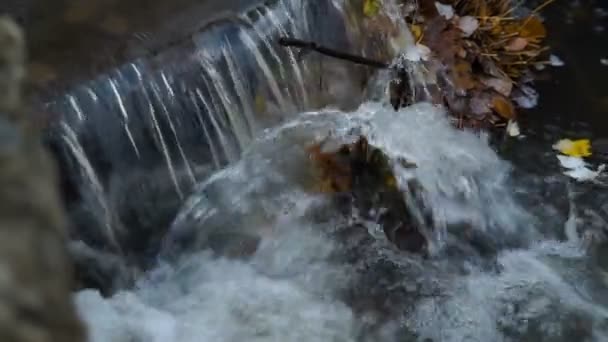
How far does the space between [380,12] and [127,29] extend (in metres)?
1.38

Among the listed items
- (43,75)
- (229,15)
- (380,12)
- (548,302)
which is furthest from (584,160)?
(43,75)

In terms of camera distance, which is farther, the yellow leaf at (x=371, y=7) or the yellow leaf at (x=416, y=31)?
the yellow leaf at (x=416, y=31)

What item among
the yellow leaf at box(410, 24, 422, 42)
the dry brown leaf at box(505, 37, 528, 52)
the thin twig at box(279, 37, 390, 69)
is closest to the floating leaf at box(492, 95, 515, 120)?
the dry brown leaf at box(505, 37, 528, 52)

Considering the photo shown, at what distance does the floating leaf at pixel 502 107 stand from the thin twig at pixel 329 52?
0.78 metres

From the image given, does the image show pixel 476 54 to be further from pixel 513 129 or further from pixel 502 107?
pixel 513 129

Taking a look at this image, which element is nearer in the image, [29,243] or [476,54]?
[29,243]

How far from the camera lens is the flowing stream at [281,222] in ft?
11.1

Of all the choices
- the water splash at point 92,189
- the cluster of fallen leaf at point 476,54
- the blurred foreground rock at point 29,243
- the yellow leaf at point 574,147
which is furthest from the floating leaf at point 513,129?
the blurred foreground rock at point 29,243

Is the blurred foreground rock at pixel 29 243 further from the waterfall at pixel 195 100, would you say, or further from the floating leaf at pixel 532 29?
the floating leaf at pixel 532 29

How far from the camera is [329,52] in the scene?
3.89 m

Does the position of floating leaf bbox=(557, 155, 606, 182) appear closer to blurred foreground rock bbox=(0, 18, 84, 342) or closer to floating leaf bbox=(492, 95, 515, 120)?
floating leaf bbox=(492, 95, 515, 120)

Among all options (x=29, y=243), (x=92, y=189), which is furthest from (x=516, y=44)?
(x=29, y=243)

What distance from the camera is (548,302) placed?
3.67 meters

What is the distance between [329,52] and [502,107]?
124 centimetres
